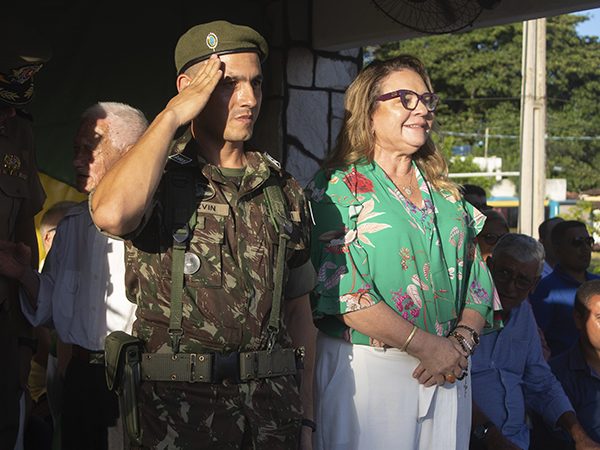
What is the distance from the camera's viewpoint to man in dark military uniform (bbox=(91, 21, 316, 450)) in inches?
58.4

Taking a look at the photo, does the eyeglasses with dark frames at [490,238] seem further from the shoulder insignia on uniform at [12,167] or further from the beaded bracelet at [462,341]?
the shoulder insignia on uniform at [12,167]

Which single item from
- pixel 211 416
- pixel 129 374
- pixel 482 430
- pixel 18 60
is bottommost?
pixel 482 430

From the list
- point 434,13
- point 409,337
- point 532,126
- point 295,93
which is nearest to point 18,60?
point 409,337

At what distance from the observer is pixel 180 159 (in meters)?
1.61

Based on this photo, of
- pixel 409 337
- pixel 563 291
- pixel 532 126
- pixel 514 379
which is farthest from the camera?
pixel 532 126

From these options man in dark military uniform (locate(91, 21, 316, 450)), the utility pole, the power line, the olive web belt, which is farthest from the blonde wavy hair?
the power line

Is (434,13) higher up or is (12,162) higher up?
(434,13)

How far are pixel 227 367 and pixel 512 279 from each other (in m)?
2.08

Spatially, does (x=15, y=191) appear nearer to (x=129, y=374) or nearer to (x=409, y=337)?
(x=129, y=374)

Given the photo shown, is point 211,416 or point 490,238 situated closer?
point 211,416

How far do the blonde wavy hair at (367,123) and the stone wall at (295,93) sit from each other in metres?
1.42

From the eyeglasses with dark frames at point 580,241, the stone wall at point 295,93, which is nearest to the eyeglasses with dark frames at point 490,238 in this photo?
the eyeglasses with dark frames at point 580,241

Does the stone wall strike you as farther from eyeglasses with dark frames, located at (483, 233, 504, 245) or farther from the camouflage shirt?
the camouflage shirt

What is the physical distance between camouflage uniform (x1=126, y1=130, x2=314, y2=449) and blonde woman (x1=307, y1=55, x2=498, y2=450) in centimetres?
52
